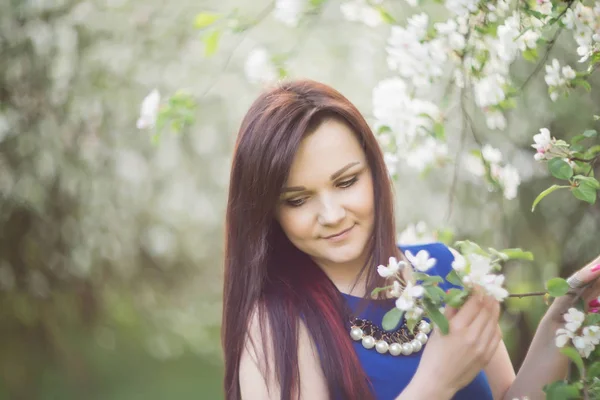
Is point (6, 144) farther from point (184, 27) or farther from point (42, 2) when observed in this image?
point (184, 27)

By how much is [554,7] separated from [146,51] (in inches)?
104

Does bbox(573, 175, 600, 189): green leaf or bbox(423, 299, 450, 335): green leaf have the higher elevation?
bbox(573, 175, 600, 189): green leaf

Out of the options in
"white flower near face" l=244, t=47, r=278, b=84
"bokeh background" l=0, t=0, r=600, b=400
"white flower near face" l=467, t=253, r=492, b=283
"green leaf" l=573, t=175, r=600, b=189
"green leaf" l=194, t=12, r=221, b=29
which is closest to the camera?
"white flower near face" l=467, t=253, r=492, b=283

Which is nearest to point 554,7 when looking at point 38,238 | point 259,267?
point 259,267

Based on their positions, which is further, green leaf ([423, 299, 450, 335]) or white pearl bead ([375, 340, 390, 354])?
white pearl bead ([375, 340, 390, 354])

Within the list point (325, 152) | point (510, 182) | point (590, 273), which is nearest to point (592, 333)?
point (590, 273)

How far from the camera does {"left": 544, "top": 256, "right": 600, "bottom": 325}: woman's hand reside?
1130 mm

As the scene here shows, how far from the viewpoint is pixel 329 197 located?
126 cm

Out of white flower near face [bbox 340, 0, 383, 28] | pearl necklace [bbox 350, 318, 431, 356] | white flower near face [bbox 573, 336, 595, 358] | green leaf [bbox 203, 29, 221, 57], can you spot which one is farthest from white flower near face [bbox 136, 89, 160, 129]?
white flower near face [bbox 573, 336, 595, 358]

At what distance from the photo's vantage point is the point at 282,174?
4.12ft

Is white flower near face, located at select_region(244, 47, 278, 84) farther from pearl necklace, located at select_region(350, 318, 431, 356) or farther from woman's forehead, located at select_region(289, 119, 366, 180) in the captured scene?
pearl necklace, located at select_region(350, 318, 431, 356)

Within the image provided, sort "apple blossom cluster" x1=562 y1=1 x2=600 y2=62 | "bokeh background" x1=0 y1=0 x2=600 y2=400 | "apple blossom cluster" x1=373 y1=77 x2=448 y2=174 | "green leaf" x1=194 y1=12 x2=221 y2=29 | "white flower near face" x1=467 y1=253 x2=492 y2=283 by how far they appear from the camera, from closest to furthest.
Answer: "white flower near face" x1=467 y1=253 x2=492 y2=283, "apple blossom cluster" x1=562 y1=1 x2=600 y2=62, "apple blossom cluster" x1=373 y1=77 x2=448 y2=174, "green leaf" x1=194 y1=12 x2=221 y2=29, "bokeh background" x1=0 y1=0 x2=600 y2=400

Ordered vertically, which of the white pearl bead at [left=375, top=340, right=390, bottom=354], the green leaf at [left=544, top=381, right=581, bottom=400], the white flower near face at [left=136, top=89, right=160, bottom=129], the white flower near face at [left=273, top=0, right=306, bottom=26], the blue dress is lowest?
the blue dress

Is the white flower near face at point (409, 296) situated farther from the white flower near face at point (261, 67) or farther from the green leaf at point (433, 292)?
the white flower near face at point (261, 67)
